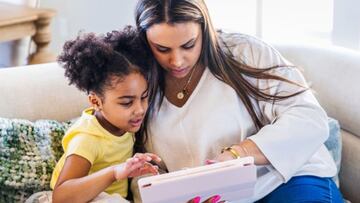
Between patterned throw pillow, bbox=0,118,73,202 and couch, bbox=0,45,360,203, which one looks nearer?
patterned throw pillow, bbox=0,118,73,202

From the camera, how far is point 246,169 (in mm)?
1167

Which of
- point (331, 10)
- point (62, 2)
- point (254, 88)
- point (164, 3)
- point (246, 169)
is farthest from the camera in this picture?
point (62, 2)

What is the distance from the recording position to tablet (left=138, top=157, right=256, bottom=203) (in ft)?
3.52

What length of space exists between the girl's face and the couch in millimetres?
365

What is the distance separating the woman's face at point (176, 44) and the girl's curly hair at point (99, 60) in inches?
1.9

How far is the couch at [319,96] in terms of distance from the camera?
1.61 metres

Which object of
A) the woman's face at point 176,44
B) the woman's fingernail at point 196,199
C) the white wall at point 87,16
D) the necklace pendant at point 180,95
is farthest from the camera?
the white wall at point 87,16

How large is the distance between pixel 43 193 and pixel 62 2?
2388mm

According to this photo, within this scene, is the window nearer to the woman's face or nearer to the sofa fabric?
the sofa fabric

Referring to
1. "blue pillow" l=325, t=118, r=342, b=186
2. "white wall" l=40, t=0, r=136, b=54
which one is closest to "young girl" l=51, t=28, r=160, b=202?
"blue pillow" l=325, t=118, r=342, b=186

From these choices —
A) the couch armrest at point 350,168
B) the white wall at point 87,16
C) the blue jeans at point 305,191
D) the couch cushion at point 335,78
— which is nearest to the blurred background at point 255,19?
the white wall at point 87,16

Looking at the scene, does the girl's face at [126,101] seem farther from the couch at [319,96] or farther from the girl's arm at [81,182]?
the couch at [319,96]

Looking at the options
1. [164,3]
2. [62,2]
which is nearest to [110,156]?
[164,3]

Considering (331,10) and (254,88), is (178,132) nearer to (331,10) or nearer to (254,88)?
(254,88)
